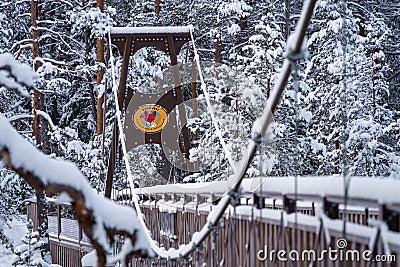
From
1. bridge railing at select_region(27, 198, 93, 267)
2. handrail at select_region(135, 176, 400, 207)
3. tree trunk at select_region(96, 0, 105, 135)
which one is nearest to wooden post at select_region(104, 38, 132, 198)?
bridge railing at select_region(27, 198, 93, 267)

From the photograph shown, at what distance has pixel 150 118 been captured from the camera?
9062 millimetres

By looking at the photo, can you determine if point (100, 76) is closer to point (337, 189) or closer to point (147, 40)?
point (147, 40)

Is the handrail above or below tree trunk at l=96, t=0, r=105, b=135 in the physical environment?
below

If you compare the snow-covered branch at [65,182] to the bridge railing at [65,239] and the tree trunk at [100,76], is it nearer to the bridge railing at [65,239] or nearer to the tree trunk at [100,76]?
the bridge railing at [65,239]

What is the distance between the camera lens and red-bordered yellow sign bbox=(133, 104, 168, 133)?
903 centimetres

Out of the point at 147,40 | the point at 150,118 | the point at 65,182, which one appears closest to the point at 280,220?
the point at 65,182

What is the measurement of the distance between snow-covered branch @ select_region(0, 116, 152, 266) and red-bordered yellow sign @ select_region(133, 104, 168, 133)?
732 centimetres

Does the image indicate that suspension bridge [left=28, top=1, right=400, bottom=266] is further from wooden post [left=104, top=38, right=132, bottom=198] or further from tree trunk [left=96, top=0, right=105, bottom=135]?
tree trunk [left=96, top=0, right=105, bottom=135]

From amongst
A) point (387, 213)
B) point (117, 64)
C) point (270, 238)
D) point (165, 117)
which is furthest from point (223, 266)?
point (117, 64)

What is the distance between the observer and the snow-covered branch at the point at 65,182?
159 cm

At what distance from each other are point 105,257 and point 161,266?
317 centimetres

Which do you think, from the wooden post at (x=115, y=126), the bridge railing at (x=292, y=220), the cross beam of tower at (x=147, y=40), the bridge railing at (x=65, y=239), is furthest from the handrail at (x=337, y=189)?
the bridge railing at (x=65, y=239)

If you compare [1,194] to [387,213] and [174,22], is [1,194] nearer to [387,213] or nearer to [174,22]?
[174,22]

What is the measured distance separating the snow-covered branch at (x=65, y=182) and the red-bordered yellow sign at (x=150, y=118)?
24.0ft
